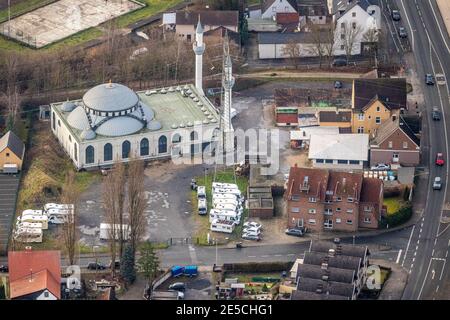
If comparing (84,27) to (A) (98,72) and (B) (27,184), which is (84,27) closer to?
(A) (98,72)

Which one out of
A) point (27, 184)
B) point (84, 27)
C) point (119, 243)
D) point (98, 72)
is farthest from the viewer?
point (84, 27)

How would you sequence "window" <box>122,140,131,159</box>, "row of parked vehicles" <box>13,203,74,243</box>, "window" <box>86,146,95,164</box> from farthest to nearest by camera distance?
"window" <box>122,140,131,159</box>
"window" <box>86,146,95,164</box>
"row of parked vehicles" <box>13,203,74,243</box>

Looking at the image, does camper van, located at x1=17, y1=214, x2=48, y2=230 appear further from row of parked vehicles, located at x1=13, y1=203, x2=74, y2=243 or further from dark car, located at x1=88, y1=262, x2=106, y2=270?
dark car, located at x1=88, y1=262, x2=106, y2=270

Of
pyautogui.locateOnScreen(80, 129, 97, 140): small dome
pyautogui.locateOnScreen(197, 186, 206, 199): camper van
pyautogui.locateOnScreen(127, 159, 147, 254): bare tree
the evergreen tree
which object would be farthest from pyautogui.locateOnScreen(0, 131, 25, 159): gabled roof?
the evergreen tree

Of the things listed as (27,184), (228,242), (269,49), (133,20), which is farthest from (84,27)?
(228,242)

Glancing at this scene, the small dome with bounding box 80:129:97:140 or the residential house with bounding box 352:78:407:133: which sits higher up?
the residential house with bounding box 352:78:407:133

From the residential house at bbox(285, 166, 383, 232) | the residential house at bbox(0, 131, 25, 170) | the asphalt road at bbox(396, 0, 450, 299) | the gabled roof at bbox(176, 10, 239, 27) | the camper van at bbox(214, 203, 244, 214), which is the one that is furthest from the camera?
the gabled roof at bbox(176, 10, 239, 27)

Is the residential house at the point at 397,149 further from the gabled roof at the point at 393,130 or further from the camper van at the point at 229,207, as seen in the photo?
the camper van at the point at 229,207
